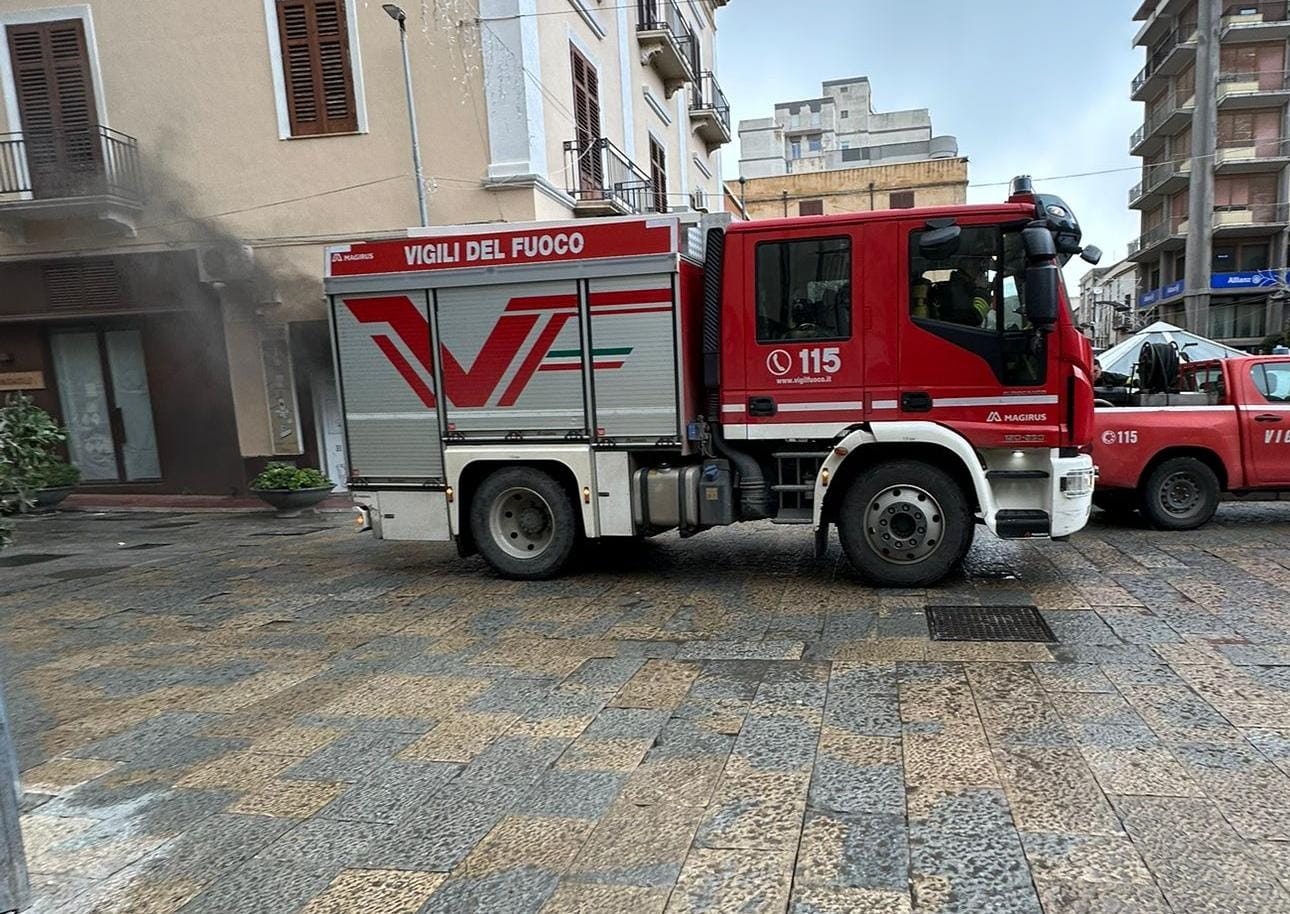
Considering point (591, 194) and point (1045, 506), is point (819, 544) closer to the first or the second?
point (1045, 506)

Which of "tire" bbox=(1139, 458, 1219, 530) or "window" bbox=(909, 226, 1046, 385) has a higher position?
"window" bbox=(909, 226, 1046, 385)

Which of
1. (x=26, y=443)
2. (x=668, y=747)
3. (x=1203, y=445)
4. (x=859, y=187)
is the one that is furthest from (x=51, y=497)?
(x=859, y=187)

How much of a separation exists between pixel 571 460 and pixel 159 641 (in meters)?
3.37

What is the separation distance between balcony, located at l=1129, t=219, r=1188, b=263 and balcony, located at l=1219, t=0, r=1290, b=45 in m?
8.68

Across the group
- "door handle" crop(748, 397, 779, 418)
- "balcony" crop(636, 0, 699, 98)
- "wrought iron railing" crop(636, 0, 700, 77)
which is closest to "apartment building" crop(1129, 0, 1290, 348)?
"wrought iron railing" crop(636, 0, 700, 77)

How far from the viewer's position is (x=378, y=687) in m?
4.86

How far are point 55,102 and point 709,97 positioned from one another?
1758 centimetres

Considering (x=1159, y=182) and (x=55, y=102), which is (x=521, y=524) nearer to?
(x=55, y=102)

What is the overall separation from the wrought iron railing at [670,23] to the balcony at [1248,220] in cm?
3236

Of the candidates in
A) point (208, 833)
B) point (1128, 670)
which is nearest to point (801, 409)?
point (1128, 670)

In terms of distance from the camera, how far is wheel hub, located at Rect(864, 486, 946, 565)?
20.4 feet

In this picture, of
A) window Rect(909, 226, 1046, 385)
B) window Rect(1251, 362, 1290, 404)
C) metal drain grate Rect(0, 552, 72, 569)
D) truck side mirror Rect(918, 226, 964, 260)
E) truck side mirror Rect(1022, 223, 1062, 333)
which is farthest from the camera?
metal drain grate Rect(0, 552, 72, 569)

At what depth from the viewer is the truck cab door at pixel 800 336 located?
6301 mm

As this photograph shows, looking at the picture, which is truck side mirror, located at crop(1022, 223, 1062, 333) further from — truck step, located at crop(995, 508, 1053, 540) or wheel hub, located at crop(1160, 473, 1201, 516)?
wheel hub, located at crop(1160, 473, 1201, 516)
